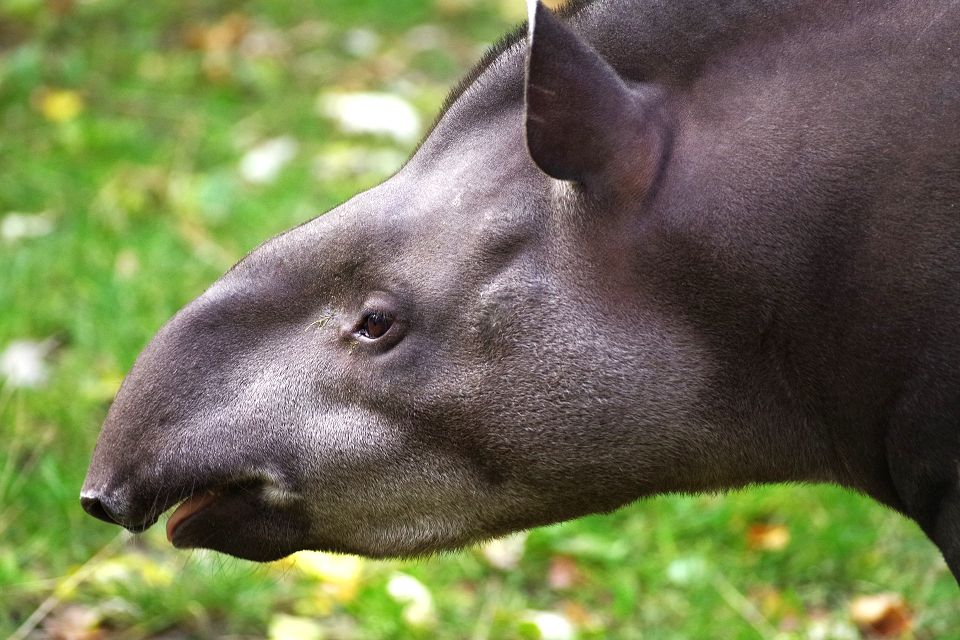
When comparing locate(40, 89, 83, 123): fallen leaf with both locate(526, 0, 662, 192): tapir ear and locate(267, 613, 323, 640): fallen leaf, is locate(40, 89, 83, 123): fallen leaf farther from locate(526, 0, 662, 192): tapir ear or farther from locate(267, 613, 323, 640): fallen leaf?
locate(526, 0, 662, 192): tapir ear

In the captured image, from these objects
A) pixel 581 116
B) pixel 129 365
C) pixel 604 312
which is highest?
pixel 581 116

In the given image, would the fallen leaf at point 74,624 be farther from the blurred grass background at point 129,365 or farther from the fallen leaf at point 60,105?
the fallen leaf at point 60,105

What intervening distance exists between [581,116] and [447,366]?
65 cm

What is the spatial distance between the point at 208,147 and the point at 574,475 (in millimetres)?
4925

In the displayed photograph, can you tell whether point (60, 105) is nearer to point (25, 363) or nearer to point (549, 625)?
point (25, 363)

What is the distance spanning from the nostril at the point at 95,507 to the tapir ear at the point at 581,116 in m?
1.29

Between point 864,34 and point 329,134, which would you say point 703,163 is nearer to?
point 864,34

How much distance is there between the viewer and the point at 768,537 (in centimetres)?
487

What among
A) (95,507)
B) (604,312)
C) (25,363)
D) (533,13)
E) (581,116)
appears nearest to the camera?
(533,13)

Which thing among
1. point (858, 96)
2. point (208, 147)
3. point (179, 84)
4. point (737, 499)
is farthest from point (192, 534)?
point (179, 84)

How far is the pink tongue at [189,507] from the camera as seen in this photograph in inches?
125

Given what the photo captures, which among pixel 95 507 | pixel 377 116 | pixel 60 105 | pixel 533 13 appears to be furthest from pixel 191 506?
pixel 60 105

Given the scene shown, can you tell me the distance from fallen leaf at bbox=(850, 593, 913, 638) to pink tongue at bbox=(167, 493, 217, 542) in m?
2.34

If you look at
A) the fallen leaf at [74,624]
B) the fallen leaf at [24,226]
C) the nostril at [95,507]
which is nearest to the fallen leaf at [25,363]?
the fallen leaf at [24,226]
